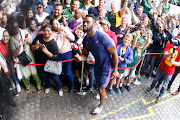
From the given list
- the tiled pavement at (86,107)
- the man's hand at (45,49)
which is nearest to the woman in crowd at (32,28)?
the man's hand at (45,49)

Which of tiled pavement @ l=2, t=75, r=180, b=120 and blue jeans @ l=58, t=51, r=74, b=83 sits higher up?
blue jeans @ l=58, t=51, r=74, b=83

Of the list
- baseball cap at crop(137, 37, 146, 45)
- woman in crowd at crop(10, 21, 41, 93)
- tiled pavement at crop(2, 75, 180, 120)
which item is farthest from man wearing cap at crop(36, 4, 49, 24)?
baseball cap at crop(137, 37, 146, 45)

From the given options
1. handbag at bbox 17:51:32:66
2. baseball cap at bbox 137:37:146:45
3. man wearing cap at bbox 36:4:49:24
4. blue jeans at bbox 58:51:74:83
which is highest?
man wearing cap at bbox 36:4:49:24

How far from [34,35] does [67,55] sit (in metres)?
1.00

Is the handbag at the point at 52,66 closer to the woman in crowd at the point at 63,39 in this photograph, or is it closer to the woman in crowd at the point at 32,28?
the woman in crowd at the point at 63,39

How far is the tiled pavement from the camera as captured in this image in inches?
146

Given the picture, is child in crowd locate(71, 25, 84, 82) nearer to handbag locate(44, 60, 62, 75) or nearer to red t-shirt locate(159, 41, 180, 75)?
handbag locate(44, 60, 62, 75)

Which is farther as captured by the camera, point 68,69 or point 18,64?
point 68,69

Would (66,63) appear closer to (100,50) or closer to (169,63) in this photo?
(100,50)

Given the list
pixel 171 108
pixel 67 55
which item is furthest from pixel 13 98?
pixel 171 108

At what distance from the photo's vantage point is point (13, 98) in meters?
4.04

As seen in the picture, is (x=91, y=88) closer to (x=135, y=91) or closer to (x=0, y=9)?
(x=135, y=91)

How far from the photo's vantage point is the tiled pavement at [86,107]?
146 inches

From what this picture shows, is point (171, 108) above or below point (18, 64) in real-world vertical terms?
below
